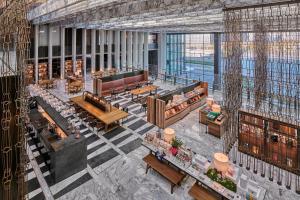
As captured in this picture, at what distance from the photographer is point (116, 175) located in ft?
18.5

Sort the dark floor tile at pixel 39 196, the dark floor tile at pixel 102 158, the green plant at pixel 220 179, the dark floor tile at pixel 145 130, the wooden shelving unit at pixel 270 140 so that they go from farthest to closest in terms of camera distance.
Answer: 1. the dark floor tile at pixel 145 130
2. the dark floor tile at pixel 102 158
3. the wooden shelving unit at pixel 270 140
4. the dark floor tile at pixel 39 196
5. the green plant at pixel 220 179

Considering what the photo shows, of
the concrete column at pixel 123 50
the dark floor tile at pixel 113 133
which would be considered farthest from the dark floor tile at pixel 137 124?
the concrete column at pixel 123 50

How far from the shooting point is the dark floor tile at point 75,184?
4926 mm

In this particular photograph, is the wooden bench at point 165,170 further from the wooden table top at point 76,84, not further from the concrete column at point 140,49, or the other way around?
the concrete column at point 140,49

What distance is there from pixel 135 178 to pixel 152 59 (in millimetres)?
21539

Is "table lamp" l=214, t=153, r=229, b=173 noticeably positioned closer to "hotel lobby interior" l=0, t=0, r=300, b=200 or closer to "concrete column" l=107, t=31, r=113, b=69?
"hotel lobby interior" l=0, t=0, r=300, b=200

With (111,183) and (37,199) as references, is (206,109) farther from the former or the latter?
(37,199)

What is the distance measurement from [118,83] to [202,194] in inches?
444

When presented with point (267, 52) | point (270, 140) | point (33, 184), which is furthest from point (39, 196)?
point (267, 52)

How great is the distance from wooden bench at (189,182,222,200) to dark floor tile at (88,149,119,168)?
298cm

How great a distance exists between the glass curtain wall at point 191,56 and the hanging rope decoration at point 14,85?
1611cm

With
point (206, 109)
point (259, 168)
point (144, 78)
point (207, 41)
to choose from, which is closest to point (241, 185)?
point (259, 168)

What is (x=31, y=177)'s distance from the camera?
5.49m

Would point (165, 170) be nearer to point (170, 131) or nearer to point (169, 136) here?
point (169, 136)
